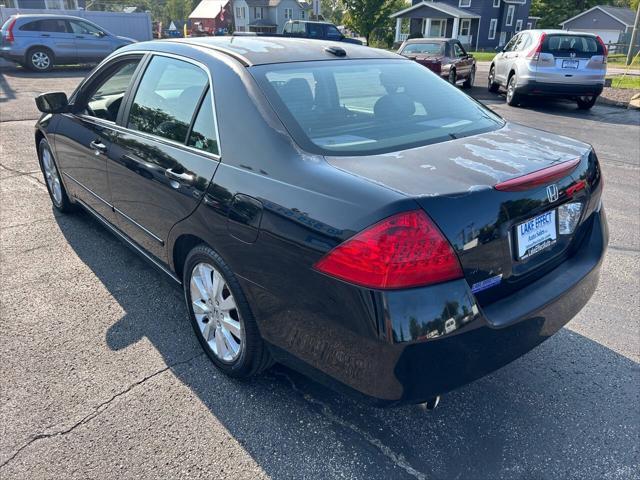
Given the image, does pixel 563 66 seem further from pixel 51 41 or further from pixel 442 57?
pixel 51 41

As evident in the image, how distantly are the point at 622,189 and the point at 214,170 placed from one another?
5.58 m

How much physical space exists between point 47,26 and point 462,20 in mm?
41043

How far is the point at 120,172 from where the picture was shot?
11.0 feet

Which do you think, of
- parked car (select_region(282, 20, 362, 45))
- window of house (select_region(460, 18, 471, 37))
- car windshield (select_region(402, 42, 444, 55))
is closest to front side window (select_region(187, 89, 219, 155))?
car windshield (select_region(402, 42, 444, 55))

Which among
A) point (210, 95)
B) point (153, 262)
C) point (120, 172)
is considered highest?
point (210, 95)

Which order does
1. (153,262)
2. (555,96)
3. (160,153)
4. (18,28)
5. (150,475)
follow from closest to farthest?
(150,475), (160,153), (153,262), (555,96), (18,28)

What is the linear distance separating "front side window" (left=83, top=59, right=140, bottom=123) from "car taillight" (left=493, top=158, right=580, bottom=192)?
8.50 feet

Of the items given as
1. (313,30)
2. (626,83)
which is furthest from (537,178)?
(313,30)

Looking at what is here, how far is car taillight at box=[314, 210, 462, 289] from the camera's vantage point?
1.82 m

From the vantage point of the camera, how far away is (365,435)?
2.39 metres

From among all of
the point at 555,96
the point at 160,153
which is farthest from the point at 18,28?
the point at 160,153

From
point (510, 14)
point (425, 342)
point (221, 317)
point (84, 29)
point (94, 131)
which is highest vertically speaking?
point (510, 14)

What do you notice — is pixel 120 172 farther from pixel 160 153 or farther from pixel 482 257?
pixel 482 257

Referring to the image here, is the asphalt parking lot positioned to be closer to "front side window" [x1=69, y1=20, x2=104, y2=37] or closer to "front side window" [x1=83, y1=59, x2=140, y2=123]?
"front side window" [x1=83, y1=59, x2=140, y2=123]
